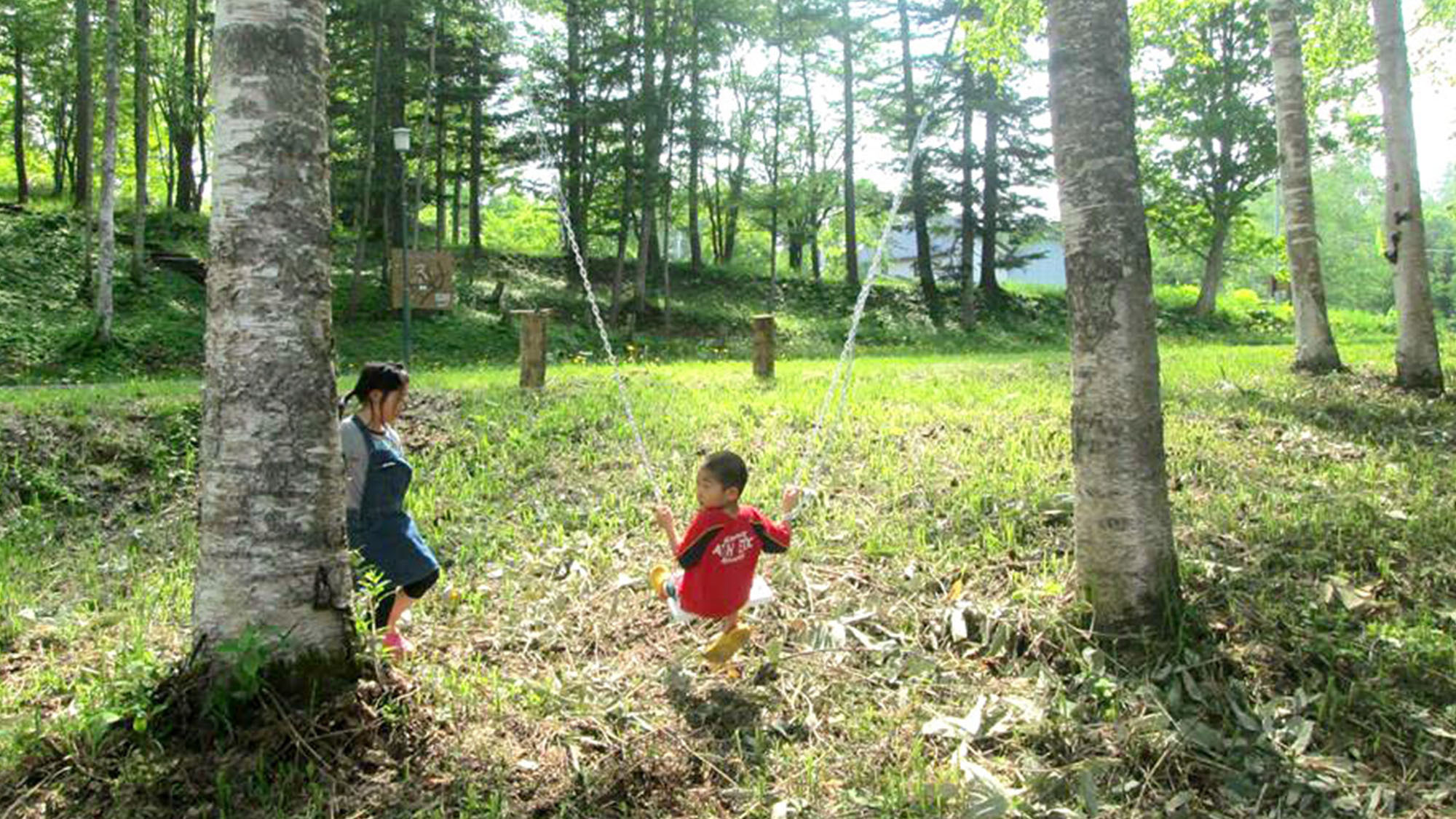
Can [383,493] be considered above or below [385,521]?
above

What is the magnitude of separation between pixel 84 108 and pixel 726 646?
91.2 feet

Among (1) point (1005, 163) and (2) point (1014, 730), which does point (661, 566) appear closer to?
(2) point (1014, 730)

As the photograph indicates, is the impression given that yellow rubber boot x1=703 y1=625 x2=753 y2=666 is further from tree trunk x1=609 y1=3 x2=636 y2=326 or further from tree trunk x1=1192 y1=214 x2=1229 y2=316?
tree trunk x1=1192 y1=214 x2=1229 y2=316

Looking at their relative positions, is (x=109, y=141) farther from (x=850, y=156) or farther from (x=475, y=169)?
(x=850, y=156)

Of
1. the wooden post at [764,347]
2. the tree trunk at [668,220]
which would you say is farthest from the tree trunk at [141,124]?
the wooden post at [764,347]

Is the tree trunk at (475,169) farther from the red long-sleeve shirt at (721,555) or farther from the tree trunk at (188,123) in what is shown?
the red long-sleeve shirt at (721,555)

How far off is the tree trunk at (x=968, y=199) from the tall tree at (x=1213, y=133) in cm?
552

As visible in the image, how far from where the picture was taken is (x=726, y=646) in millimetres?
4301

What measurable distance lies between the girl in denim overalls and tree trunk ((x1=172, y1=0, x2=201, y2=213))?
92.0 feet

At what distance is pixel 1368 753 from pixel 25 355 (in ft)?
71.8

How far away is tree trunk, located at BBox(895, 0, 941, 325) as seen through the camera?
29406mm

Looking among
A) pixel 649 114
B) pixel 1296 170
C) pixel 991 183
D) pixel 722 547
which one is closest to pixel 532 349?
pixel 722 547

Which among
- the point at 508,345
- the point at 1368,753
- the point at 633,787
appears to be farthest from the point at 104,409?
the point at 508,345

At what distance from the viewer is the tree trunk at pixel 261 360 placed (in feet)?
10.6
